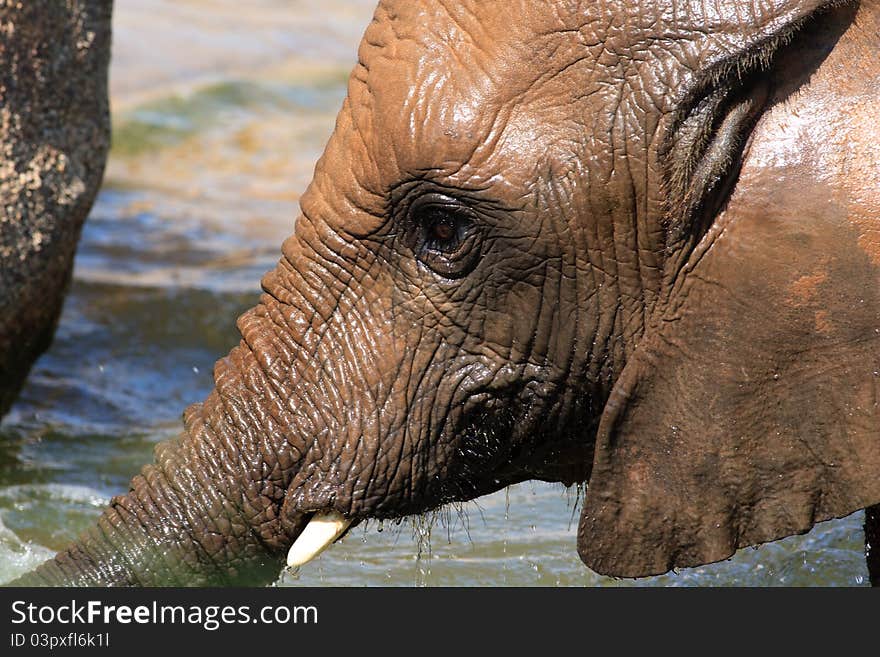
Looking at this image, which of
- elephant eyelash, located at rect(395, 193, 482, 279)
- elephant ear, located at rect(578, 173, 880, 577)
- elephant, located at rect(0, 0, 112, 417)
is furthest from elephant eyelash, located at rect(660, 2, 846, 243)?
elephant, located at rect(0, 0, 112, 417)

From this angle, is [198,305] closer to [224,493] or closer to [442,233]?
[224,493]

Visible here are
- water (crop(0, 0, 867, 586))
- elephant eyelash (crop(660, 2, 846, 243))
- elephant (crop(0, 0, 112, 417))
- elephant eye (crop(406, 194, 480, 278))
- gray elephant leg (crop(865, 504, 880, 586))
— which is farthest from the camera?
elephant (crop(0, 0, 112, 417))

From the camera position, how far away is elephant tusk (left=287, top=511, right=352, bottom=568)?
10.8ft

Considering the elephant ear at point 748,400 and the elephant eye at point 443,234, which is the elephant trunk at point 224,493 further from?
the elephant ear at point 748,400

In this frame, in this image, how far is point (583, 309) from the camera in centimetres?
319

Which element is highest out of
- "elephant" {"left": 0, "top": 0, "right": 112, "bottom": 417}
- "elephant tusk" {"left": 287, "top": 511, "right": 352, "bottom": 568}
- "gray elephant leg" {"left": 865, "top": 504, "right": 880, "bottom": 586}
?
"elephant" {"left": 0, "top": 0, "right": 112, "bottom": 417}

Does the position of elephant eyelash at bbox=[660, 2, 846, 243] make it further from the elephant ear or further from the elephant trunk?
the elephant trunk

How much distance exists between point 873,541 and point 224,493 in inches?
59.6

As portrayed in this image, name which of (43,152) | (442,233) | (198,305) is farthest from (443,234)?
(198,305)

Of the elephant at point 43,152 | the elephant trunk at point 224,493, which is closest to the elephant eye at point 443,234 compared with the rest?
the elephant trunk at point 224,493

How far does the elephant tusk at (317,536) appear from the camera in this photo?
3.28 metres

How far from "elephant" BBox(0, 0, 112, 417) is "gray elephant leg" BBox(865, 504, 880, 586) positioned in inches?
129

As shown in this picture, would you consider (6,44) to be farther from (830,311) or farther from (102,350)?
(830,311)

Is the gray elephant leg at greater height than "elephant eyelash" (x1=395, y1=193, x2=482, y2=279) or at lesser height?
lesser
